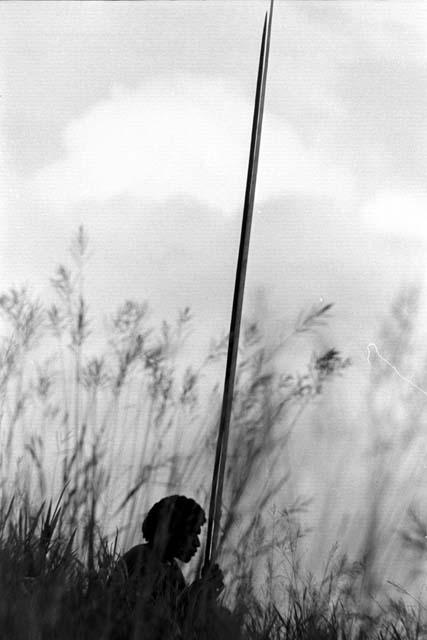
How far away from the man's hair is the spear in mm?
70

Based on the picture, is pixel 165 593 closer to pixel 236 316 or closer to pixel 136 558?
pixel 136 558

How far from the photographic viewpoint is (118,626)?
4.62ft

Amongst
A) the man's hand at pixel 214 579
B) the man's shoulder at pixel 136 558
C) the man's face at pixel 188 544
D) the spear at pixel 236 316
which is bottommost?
the man's face at pixel 188 544

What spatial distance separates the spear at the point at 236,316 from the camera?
1606mm

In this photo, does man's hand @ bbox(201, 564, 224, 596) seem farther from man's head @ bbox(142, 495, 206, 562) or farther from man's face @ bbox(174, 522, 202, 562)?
man's face @ bbox(174, 522, 202, 562)

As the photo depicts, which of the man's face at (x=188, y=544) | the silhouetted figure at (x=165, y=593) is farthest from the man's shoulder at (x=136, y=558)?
the man's face at (x=188, y=544)

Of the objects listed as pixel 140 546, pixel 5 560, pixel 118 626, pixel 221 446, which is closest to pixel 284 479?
pixel 221 446

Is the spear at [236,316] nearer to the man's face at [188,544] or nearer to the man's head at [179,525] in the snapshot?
the man's head at [179,525]

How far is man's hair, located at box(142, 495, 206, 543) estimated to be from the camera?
1427mm

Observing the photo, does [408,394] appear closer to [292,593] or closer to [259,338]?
[259,338]

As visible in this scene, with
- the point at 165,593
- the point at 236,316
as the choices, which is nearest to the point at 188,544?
the point at 165,593

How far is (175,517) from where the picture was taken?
205 centimetres

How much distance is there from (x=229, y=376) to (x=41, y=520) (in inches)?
19.4

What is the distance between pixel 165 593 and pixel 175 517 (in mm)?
520
